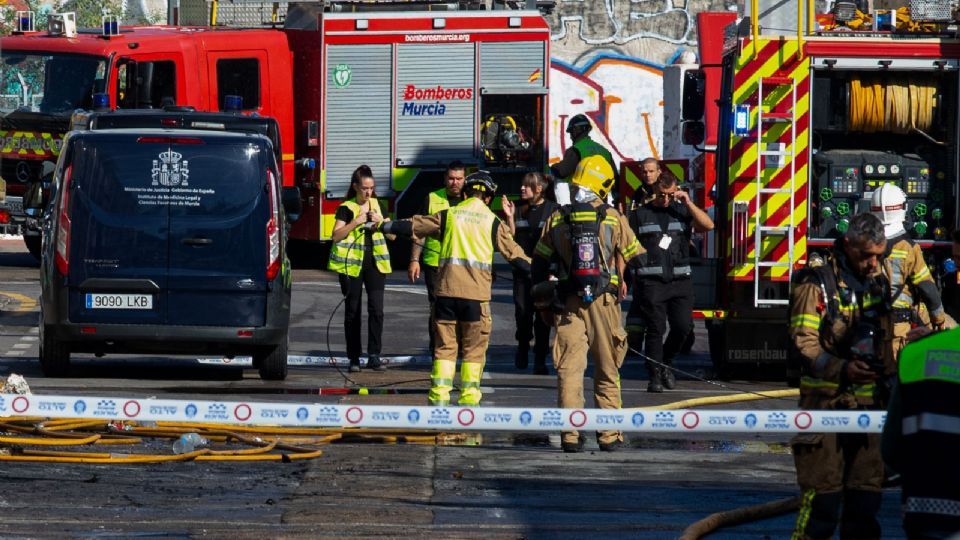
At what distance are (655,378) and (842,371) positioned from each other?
5691 mm

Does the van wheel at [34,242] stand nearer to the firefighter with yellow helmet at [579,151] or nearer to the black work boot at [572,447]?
the firefighter with yellow helmet at [579,151]

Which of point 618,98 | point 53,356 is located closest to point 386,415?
point 53,356

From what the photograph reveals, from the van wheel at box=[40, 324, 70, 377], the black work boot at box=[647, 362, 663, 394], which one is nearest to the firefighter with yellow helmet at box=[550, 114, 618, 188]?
the black work boot at box=[647, 362, 663, 394]

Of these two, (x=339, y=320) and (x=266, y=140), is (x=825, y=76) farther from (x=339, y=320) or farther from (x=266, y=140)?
(x=339, y=320)

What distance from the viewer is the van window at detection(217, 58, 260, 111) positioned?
2216 centimetres

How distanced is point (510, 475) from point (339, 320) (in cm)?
878

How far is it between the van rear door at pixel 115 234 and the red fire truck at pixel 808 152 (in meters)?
4.23

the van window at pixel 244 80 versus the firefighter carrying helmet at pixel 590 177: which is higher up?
the van window at pixel 244 80

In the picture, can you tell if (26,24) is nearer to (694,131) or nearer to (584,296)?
(694,131)

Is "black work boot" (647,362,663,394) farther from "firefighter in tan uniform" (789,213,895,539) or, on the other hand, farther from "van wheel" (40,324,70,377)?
"firefighter in tan uniform" (789,213,895,539)

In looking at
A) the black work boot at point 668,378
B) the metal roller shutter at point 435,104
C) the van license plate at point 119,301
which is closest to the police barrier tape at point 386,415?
the van license plate at point 119,301

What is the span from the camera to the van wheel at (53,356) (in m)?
12.8

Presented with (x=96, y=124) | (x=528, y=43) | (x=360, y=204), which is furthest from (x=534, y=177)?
(x=528, y=43)

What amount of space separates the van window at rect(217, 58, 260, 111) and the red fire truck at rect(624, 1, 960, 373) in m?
9.59
